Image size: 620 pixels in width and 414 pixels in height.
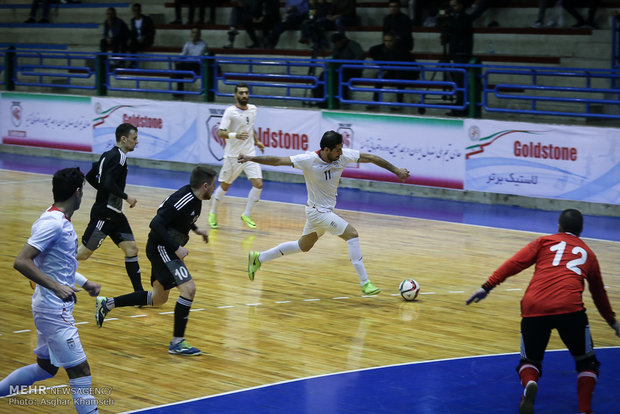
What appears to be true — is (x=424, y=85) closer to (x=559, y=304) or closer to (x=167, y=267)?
(x=167, y=267)

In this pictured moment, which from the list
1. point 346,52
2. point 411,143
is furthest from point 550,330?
point 346,52

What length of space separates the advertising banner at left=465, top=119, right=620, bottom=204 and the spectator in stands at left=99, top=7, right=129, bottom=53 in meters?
12.4

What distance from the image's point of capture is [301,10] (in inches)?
995

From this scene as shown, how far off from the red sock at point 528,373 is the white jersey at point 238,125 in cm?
958

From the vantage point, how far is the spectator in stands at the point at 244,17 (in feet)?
85.2

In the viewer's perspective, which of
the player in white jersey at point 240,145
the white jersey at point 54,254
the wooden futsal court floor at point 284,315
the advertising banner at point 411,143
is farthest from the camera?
the advertising banner at point 411,143

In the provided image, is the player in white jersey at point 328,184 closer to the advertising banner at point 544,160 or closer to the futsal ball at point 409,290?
the futsal ball at point 409,290

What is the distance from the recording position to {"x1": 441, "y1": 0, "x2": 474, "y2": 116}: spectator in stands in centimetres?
1947

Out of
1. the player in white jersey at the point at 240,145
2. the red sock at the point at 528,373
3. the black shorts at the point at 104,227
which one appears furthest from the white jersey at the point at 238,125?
the red sock at the point at 528,373

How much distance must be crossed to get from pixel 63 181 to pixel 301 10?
19.9m

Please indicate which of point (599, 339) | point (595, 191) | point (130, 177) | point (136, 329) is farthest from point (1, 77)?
point (599, 339)

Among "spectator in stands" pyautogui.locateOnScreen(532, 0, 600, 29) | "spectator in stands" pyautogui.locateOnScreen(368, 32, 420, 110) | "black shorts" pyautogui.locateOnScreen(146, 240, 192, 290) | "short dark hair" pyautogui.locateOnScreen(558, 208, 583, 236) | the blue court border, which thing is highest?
"spectator in stands" pyautogui.locateOnScreen(532, 0, 600, 29)

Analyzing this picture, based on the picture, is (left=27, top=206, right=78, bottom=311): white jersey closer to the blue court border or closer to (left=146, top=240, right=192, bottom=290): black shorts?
the blue court border

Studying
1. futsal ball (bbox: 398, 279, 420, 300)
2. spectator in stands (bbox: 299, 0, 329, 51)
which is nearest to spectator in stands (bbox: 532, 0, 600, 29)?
spectator in stands (bbox: 299, 0, 329, 51)
